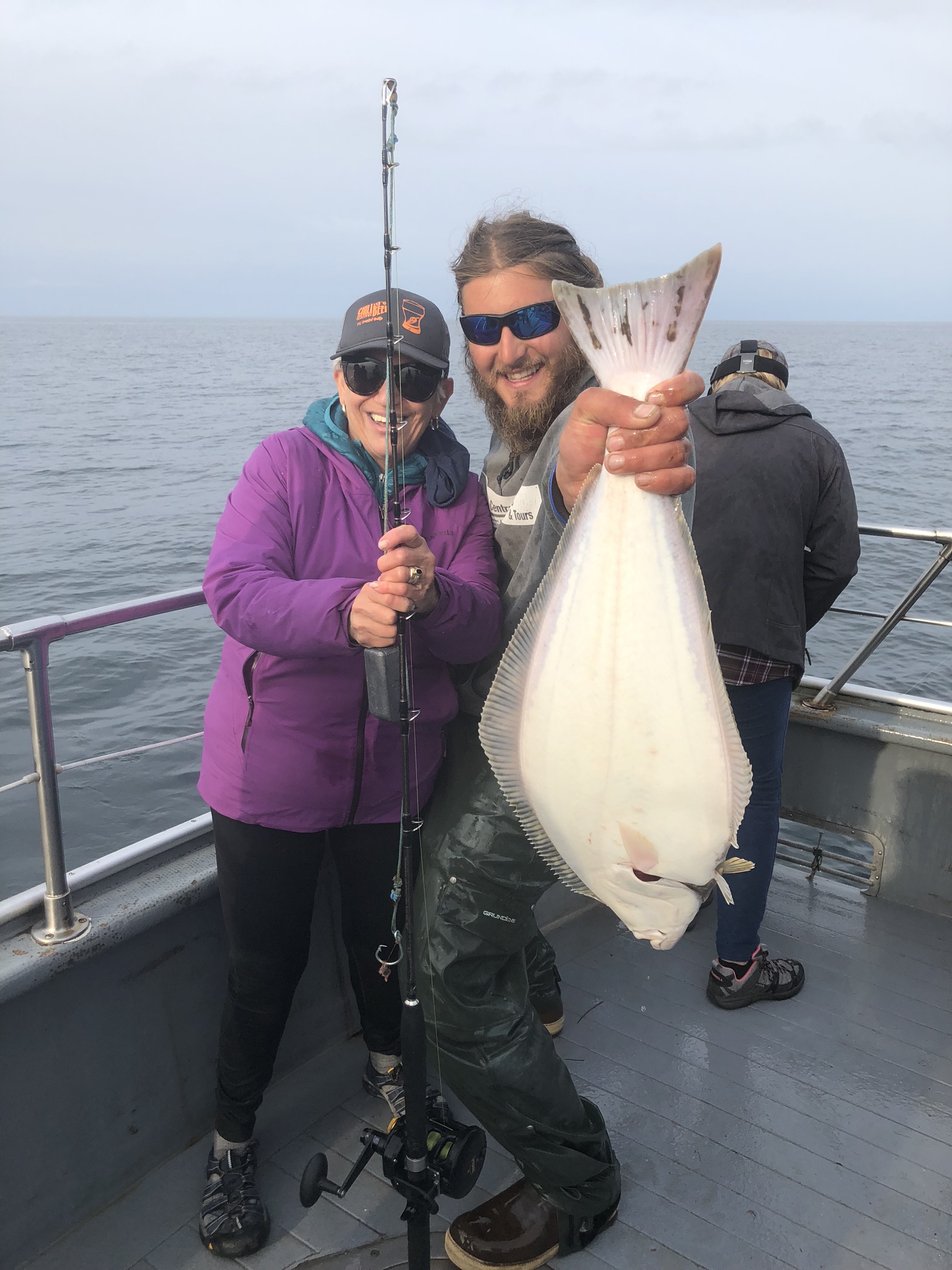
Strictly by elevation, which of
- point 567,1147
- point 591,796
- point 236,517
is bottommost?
point 567,1147

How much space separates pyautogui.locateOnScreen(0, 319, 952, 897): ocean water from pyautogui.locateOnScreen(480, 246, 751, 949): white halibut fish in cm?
112

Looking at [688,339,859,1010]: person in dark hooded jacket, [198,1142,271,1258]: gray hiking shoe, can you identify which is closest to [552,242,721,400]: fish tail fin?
[688,339,859,1010]: person in dark hooded jacket

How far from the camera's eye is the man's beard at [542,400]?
191 cm

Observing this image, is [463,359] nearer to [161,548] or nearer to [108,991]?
[108,991]

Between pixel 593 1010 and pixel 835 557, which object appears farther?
pixel 593 1010

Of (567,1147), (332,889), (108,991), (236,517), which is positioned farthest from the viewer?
(332,889)

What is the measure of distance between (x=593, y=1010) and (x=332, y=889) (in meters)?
1.02

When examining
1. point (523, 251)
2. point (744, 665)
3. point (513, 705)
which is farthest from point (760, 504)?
point (513, 705)

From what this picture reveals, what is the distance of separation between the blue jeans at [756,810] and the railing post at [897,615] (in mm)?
745

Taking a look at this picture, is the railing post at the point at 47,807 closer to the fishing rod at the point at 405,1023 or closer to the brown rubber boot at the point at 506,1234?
the fishing rod at the point at 405,1023

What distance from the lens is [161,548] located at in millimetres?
12570

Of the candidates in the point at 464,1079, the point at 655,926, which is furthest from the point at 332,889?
the point at 655,926

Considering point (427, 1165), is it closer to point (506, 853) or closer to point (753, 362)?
point (506, 853)

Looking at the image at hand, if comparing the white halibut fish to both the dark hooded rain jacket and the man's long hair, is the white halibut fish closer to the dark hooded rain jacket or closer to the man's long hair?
the man's long hair
